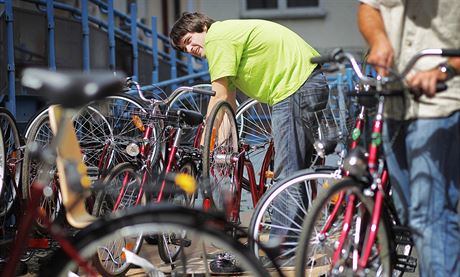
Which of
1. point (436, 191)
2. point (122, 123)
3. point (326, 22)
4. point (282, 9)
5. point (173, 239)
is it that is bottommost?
point (173, 239)

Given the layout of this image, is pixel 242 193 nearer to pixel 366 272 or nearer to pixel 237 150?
pixel 237 150

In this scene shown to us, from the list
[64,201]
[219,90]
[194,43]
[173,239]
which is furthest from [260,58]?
[64,201]

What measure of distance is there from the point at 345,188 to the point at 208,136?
1517 mm

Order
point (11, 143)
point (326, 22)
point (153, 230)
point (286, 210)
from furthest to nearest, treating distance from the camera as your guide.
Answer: point (326, 22)
point (11, 143)
point (286, 210)
point (153, 230)

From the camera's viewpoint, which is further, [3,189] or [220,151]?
[220,151]

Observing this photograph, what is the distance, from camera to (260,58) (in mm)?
4918

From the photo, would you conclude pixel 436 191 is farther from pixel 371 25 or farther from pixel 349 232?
pixel 371 25

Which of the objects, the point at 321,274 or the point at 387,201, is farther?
the point at 321,274

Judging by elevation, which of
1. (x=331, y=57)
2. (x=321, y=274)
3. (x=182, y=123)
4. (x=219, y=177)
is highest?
(x=331, y=57)

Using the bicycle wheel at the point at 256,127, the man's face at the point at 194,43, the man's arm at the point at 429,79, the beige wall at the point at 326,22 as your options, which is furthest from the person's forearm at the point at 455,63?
the beige wall at the point at 326,22

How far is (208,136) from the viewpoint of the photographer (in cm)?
484

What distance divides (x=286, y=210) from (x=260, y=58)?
102 cm

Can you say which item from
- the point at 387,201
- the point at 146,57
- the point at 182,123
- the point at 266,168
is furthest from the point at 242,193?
the point at 146,57

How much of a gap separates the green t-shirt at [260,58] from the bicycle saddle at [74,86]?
5.81 feet
